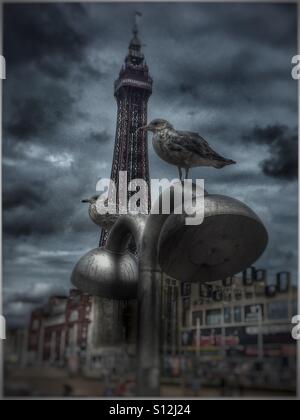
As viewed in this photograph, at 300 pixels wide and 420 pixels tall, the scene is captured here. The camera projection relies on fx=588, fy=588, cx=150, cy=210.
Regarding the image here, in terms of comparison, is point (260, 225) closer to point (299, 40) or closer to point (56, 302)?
point (299, 40)

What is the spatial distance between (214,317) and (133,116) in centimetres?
457

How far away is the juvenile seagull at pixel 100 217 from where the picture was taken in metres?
8.74

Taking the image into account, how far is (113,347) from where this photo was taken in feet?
23.3

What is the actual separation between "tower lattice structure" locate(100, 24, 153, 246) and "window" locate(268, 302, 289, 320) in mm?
2072

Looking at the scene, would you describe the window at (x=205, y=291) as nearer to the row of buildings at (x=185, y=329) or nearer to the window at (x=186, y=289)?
the row of buildings at (x=185, y=329)

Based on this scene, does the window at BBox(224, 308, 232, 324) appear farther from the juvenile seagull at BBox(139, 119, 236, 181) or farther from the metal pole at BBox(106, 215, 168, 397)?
the juvenile seagull at BBox(139, 119, 236, 181)

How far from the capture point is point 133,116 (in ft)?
34.9

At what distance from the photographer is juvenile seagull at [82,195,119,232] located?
8742 mm

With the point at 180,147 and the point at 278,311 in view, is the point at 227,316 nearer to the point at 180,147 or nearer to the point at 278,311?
the point at 278,311

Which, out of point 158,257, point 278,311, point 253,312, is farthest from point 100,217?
point 278,311

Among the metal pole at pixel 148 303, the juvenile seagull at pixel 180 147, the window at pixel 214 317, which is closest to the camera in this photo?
the metal pole at pixel 148 303

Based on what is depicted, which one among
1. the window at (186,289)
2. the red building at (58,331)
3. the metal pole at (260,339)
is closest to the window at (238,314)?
the metal pole at (260,339)

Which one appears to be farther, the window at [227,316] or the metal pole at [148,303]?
the window at [227,316]

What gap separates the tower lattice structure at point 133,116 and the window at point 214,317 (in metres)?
1.58
